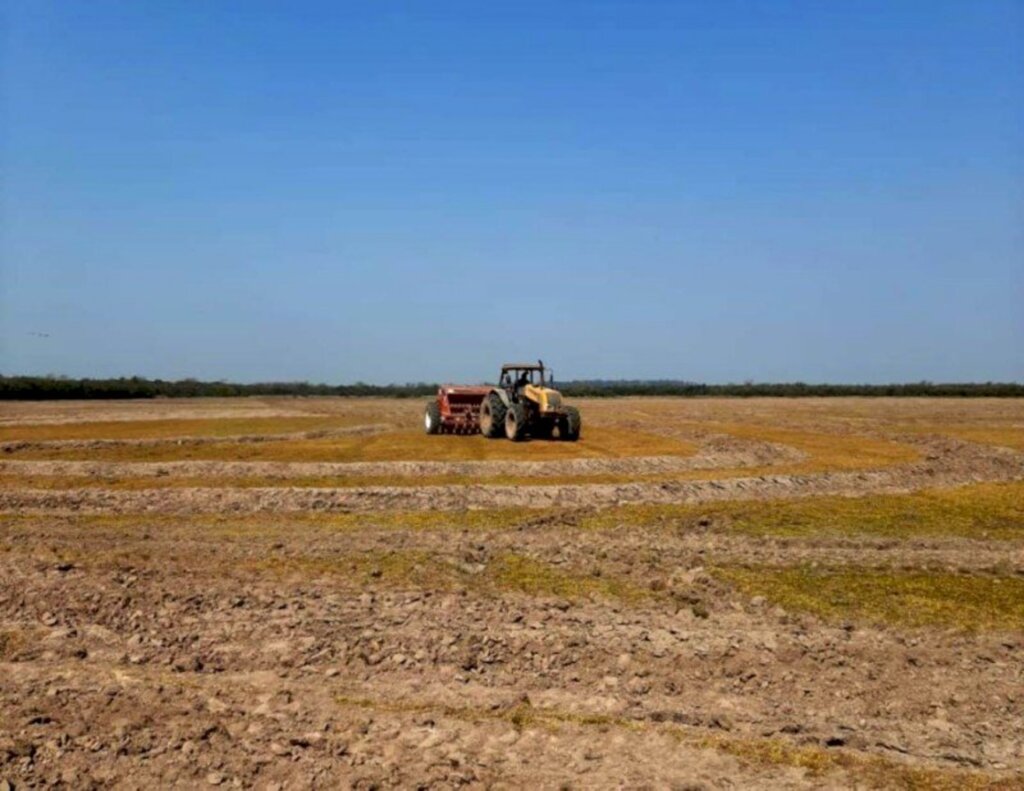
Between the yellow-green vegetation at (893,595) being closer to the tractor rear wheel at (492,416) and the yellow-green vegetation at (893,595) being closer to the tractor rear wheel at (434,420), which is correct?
the tractor rear wheel at (492,416)

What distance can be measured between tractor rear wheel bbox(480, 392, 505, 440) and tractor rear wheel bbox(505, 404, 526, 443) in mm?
713

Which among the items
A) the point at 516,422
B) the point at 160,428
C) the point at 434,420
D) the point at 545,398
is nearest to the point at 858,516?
the point at 516,422

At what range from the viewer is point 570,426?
29734 mm

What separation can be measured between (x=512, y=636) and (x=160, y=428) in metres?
34.0

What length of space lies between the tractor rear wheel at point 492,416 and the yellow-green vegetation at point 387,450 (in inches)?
16.8

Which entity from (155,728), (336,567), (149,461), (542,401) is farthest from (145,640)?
(542,401)

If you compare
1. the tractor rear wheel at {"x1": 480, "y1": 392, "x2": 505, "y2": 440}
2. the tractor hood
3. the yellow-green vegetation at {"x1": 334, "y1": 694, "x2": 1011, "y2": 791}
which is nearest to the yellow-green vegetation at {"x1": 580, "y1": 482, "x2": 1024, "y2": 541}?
the yellow-green vegetation at {"x1": 334, "y1": 694, "x2": 1011, "y2": 791}

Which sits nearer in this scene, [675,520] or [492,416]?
[675,520]

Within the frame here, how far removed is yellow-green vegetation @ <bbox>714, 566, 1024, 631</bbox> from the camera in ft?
32.1

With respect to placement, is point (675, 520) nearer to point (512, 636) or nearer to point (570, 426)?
point (512, 636)

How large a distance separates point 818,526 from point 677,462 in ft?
31.3

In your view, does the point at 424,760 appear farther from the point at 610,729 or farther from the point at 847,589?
the point at 847,589

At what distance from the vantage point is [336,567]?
12.0 metres

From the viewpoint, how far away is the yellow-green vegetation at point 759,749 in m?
6.10
